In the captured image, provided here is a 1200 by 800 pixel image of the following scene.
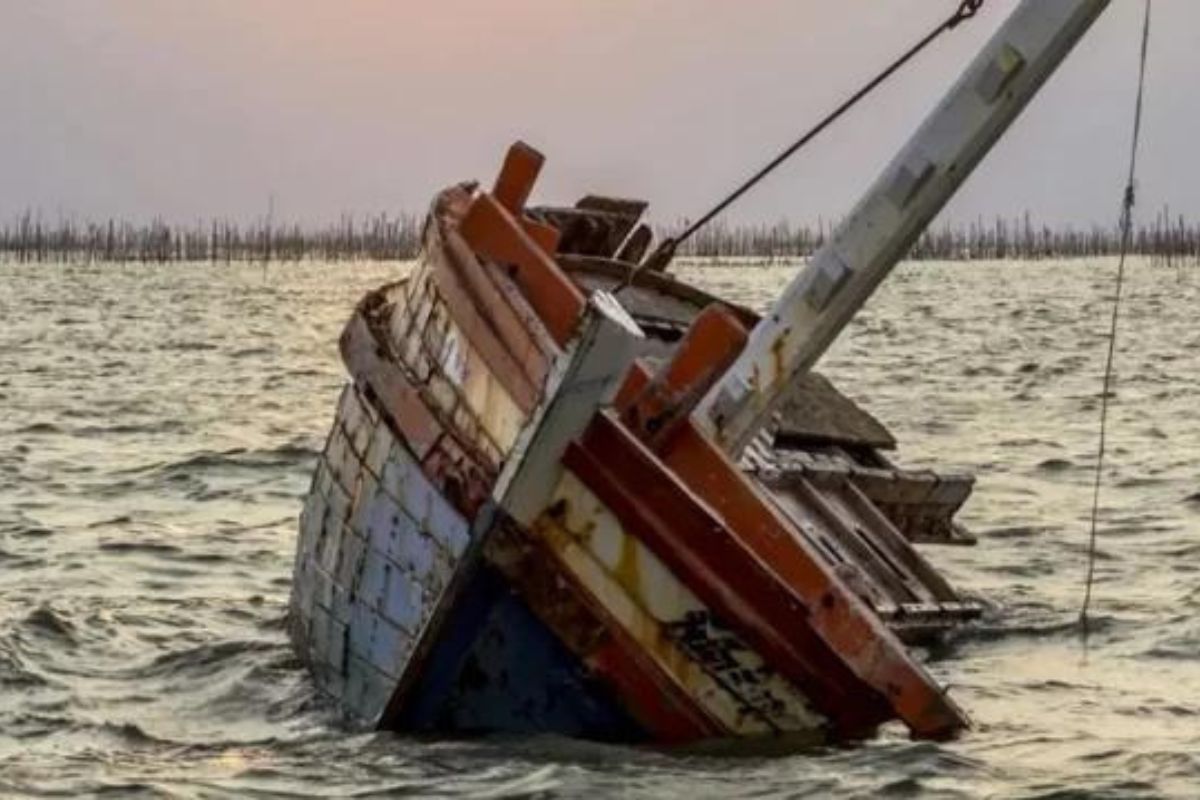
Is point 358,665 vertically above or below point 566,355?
below

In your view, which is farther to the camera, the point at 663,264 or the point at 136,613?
the point at 136,613

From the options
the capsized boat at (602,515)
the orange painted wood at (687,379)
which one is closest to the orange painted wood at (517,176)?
the capsized boat at (602,515)

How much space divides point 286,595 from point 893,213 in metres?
5.97

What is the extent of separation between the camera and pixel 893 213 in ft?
29.6

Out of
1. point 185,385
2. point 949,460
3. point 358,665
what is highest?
point 358,665

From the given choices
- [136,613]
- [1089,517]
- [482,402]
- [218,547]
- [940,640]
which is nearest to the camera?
[482,402]

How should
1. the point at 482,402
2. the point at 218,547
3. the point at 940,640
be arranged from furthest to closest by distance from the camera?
the point at 218,547 < the point at 940,640 < the point at 482,402

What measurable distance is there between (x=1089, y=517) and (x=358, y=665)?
29.3ft

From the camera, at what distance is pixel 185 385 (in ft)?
108

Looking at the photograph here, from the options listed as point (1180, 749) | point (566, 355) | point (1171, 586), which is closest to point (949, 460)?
point (1171, 586)

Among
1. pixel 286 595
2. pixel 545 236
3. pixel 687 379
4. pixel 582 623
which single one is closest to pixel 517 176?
pixel 545 236

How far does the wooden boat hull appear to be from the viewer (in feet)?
27.1

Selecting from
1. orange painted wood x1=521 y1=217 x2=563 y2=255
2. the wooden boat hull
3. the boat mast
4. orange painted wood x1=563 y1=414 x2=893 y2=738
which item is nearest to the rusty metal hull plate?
the wooden boat hull

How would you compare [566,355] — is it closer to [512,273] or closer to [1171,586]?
[512,273]
